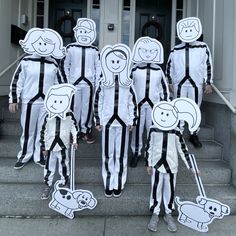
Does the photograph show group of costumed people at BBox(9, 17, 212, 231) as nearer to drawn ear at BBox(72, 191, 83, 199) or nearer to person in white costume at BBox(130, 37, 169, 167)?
person in white costume at BBox(130, 37, 169, 167)

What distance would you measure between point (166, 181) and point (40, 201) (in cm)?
141

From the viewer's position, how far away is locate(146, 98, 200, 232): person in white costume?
127 inches

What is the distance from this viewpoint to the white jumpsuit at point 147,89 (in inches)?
156

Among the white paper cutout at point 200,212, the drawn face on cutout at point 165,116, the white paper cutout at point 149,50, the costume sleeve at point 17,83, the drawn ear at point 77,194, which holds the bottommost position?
the white paper cutout at point 200,212

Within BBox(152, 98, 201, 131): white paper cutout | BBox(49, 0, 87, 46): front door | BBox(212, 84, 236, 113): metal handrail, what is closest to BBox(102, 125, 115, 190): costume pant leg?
BBox(152, 98, 201, 131): white paper cutout

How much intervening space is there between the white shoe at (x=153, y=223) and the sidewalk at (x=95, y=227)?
42 millimetres

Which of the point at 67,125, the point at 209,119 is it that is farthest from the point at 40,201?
the point at 209,119

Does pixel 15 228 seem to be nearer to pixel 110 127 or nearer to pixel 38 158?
pixel 38 158

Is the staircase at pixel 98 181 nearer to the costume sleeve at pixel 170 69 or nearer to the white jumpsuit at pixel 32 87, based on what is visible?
the white jumpsuit at pixel 32 87

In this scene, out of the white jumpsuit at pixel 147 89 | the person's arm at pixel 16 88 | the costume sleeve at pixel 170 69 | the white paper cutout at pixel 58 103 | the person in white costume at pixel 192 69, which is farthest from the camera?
the costume sleeve at pixel 170 69

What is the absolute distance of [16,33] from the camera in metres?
5.56

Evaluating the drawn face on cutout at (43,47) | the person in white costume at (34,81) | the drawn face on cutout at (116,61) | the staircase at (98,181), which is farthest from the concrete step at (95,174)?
the drawn face on cutout at (43,47)

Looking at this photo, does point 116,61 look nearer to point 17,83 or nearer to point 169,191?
point 17,83

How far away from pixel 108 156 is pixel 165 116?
2.87 feet
